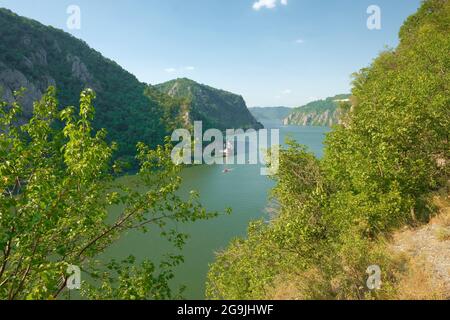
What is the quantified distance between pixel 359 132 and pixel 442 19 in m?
34.9

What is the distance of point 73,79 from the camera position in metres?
112

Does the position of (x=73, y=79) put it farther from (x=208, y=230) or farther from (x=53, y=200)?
(x=53, y=200)

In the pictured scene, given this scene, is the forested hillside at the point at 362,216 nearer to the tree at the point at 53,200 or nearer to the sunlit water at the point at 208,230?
the tree at the point at 53,200

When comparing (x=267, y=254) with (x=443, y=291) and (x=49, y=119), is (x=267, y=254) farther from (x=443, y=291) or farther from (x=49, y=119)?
(x=49, y=119)

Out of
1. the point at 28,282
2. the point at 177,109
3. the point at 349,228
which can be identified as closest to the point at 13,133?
the point at 28,282

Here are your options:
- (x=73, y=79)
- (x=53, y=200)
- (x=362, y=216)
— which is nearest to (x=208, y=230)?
(x=362, y=216)

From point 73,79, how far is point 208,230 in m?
97.0

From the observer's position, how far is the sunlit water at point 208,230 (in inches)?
1112

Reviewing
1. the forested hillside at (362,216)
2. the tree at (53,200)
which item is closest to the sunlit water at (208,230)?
the forested hillside at (362,216)

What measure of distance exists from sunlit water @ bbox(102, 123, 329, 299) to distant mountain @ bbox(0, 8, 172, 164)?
3358cm

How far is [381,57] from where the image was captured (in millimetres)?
47719

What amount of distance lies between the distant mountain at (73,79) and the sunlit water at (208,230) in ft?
110

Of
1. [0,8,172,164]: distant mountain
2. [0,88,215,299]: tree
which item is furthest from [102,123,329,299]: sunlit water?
[0,8,172,164]: distant mountain

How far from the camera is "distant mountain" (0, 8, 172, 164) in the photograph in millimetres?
89438
